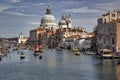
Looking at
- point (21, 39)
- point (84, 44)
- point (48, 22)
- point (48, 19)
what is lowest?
point (84, 44)

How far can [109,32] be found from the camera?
51.5 metres

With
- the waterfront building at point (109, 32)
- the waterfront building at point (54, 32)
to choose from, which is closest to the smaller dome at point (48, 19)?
the waterfront building at point (54, 32)

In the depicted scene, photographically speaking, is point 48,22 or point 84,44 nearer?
point 84,44

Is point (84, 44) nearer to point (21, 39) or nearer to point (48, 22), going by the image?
point (48, 22)

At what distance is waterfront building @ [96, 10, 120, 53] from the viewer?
48719 millimetres

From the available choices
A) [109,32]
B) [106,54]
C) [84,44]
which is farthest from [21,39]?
[106,54]

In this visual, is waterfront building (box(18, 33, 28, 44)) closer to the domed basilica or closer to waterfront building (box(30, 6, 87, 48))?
waterfront building (box(30, 6, 87, 48))

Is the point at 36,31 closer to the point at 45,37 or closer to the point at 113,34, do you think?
the point at 45,37

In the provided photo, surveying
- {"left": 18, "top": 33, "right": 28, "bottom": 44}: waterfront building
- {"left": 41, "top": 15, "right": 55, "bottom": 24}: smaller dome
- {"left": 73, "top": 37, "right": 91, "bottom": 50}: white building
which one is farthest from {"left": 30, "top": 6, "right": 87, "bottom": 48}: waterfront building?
{"left": 18, "top": 33, "right": 28, "bottom": 44}: waterfront building

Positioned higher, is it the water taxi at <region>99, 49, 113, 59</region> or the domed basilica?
the domed basilica

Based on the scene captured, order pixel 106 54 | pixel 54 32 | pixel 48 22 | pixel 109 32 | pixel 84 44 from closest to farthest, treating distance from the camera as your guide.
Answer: pixel 106 54 → pixel 109 32 → pixel 84 44 → pixel 54 32 → pixel 48 22

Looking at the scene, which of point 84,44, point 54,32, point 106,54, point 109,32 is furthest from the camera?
point 54,32

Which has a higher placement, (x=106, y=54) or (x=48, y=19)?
(x=48, y=19)

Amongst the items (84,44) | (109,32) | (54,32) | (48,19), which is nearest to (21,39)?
(48,19)
